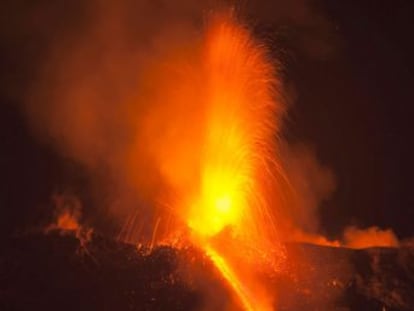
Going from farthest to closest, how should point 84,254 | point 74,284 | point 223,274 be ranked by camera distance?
point 84,254, point 74,284, point 223,274

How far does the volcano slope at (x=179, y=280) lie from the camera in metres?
26.8

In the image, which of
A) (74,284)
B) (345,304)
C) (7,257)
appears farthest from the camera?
(7,257)

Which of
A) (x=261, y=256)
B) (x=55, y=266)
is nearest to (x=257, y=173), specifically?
(x=261, y=256)

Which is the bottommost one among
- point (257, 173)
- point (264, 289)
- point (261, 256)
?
point (264, 289)

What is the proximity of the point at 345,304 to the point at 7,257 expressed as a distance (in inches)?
1021

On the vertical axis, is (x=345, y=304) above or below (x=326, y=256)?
below

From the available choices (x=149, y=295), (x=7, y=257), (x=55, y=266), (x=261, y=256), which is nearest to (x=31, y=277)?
(x=55, y=266)

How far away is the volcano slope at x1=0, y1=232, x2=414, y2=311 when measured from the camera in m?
26.8

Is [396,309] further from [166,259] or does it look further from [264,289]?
[166,259]

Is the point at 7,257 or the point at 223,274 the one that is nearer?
the point at 223,274

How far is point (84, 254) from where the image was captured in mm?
37219

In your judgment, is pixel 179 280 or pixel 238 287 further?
pixel 179 280

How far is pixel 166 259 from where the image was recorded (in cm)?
3055

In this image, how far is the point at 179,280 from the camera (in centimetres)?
2923
